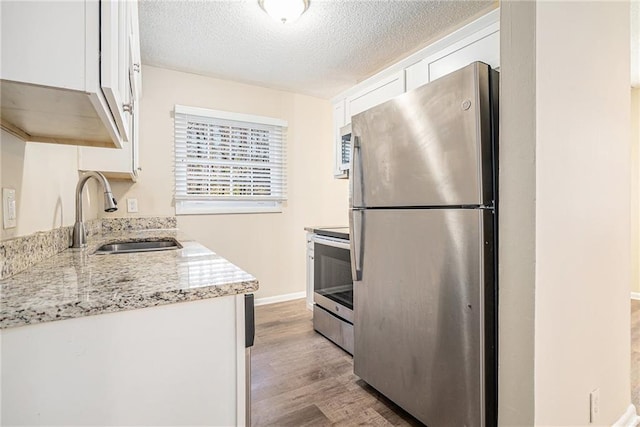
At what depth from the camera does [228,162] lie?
331 cm

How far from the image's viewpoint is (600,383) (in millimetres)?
1333

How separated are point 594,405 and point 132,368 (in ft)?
5.63

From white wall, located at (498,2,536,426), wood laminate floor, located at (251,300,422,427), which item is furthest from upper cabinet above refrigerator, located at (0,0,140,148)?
wood laminate floor, located at (251,300,422,427)

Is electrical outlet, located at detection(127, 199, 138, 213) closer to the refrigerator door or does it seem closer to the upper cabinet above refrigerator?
the refrigerator door

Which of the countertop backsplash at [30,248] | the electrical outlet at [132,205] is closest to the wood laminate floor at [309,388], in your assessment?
the countertop backsplash at [30,248]

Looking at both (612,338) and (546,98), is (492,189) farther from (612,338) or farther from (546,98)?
(612,338)

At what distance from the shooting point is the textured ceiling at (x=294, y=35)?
2104mm

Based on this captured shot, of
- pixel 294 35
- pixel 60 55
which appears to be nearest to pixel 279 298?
pixel 294 35

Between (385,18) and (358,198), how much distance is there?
1370mm

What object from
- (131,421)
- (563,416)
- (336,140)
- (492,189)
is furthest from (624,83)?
(131,421)

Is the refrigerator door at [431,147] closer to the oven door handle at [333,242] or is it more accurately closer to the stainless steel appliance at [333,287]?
→ the oven door handle at [333,242]

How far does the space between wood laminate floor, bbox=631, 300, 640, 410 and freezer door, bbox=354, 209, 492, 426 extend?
3.95 ft

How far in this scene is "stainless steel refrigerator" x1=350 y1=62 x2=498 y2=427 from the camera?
1.25 meters

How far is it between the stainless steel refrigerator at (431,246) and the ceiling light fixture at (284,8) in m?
0.87
